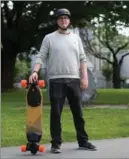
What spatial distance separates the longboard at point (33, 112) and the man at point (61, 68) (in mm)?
266

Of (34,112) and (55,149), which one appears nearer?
(34,112)

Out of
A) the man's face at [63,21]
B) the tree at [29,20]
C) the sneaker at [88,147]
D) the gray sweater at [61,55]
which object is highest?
the tree at [29,20]

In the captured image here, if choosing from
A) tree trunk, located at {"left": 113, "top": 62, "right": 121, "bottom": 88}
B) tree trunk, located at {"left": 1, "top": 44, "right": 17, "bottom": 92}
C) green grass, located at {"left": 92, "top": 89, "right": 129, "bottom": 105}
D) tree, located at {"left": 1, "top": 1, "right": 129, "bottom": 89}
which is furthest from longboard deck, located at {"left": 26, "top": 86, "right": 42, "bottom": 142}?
tree trunk, located at {"left": 113, "top": 62, "right": 121, "bottom": 88}

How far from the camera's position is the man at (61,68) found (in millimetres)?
7078

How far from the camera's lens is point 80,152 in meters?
7.11

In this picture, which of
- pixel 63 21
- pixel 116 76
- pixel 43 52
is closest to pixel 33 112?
pixel 43 52

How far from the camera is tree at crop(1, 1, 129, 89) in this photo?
27.8 m

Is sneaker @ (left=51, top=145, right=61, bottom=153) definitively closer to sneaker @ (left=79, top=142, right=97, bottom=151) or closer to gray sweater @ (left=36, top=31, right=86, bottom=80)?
sneaker @ (left=79, top=142, right=97, bottom=151)

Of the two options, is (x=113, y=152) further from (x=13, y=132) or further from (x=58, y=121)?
(x=13, y=132)

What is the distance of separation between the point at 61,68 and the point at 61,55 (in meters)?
0.19

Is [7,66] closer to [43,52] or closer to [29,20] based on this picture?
[29,20]

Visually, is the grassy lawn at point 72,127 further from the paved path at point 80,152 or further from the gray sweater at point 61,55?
the gray sweater at point 61,55

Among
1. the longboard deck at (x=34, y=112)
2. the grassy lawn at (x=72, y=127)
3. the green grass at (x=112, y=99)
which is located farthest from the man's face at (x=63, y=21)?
the green grass at (x=112, y=99)

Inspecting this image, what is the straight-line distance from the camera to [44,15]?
1187 inches
